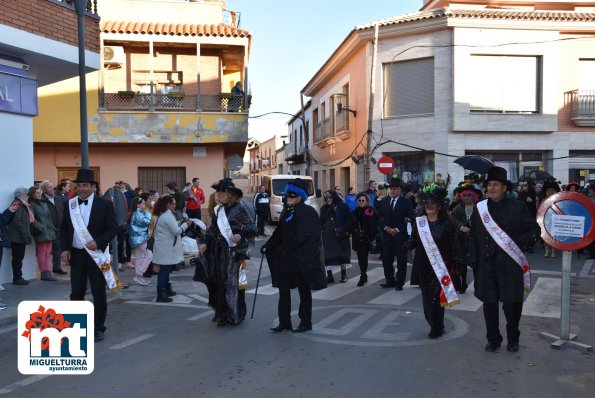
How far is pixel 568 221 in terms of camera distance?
605 cm

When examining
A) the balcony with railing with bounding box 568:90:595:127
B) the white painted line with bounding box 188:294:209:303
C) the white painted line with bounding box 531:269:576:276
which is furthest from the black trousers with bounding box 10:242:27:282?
the balcony with railing with bounding box 568:90:595:127

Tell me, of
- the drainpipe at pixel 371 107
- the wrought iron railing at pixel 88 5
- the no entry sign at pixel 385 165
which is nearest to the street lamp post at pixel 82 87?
the wrought iron railing at pixel 88 5

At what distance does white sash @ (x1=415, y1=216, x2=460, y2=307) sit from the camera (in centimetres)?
625

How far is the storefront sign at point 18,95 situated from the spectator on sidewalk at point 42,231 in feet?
4.75

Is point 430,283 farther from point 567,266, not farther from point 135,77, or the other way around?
point 135,77

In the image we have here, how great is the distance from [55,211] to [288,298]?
613 cm

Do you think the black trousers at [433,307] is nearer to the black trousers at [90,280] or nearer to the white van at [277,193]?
the black trousers at [90,280]

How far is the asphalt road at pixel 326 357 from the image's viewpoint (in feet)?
15.7

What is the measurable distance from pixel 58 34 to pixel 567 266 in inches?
376

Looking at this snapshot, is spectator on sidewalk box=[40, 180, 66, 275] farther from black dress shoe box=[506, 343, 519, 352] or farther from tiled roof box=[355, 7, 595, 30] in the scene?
tiled roof box=[355, 7, 595, 30]

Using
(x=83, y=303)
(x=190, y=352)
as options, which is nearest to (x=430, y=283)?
(x=190, y=352)

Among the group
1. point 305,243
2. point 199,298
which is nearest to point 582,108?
point 199,298

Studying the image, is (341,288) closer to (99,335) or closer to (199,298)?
(199,298)

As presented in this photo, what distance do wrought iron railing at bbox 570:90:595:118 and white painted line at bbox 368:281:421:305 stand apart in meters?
15.6
